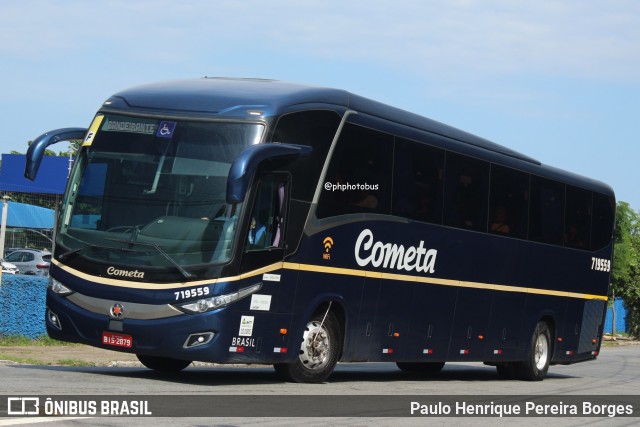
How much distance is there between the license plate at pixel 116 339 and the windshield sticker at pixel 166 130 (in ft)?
8.13

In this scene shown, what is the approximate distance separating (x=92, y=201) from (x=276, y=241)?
233 centimetres

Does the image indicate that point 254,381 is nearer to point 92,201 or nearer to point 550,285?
point 92,201

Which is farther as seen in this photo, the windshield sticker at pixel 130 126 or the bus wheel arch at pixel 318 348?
the bus wheel arch at pixel 318 348

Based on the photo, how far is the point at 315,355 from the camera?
49.6 ft

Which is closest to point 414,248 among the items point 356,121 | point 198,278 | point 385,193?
point 385,193

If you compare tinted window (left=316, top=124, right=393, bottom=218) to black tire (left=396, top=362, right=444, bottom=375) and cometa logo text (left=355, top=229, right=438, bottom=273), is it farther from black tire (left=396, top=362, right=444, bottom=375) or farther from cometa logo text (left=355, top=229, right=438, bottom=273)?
black tire (left=396, top=362, right=444, bottom=375)

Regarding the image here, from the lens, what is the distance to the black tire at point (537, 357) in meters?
21.8

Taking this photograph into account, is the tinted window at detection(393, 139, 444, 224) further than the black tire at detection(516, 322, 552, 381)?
No

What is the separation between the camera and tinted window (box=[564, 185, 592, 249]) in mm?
22734

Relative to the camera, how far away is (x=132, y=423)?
9.62 meters

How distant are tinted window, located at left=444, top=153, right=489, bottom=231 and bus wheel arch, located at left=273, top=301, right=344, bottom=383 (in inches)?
136

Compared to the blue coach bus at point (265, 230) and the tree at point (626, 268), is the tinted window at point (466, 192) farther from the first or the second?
the tree at point (626, 268)

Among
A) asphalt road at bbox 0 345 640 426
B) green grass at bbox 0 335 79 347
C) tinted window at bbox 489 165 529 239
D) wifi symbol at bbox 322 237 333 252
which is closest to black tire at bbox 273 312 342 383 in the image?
asphalt road at bbox 0 345 640 426

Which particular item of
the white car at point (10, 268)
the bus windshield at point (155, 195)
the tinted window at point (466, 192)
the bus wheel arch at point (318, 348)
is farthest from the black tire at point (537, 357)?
the white car at point (10, 268)
